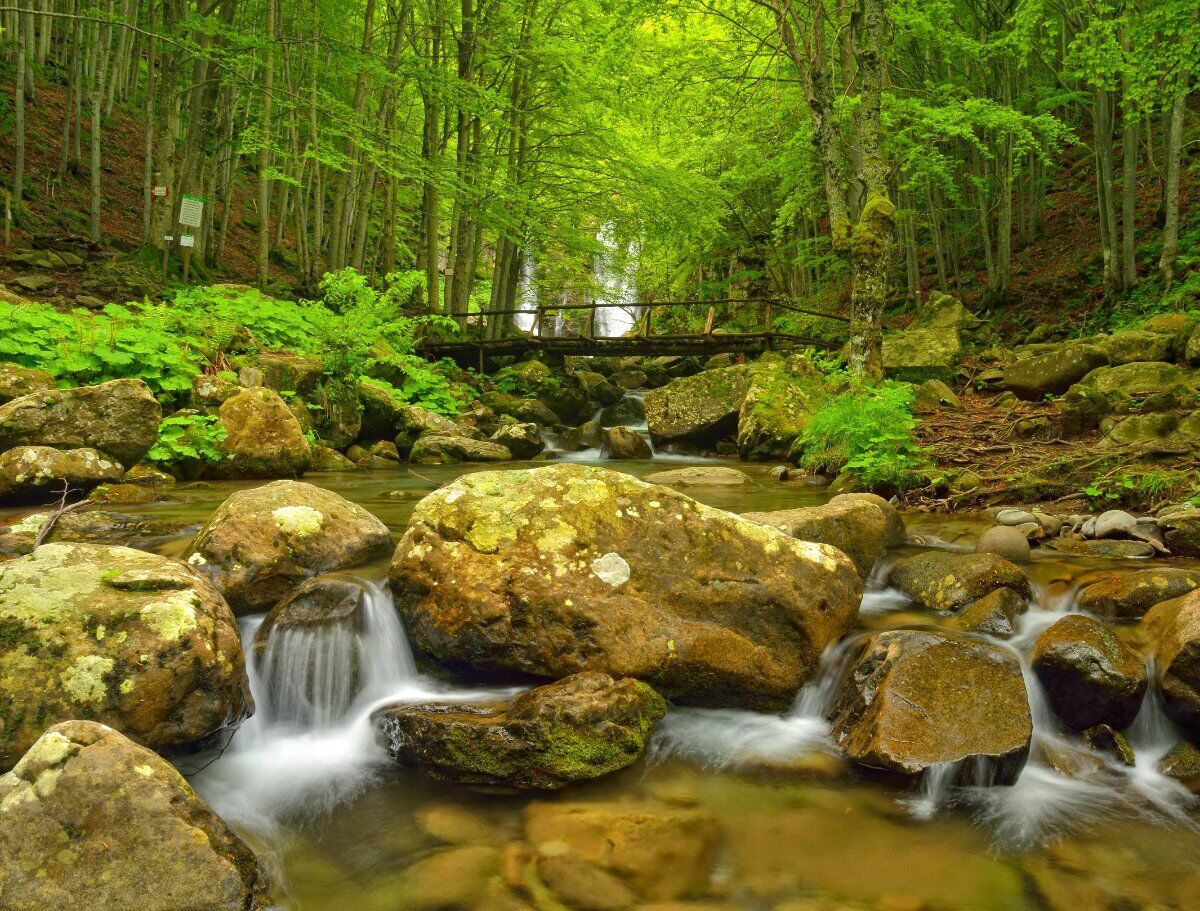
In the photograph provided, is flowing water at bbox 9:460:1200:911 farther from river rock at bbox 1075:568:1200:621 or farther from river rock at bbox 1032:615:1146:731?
river rock at bbox 1075:568:1200:621

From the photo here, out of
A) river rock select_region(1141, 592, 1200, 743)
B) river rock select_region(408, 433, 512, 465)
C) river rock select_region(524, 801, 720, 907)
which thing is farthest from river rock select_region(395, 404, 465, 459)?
river rock select_region(1141, 592, 1200, 743)

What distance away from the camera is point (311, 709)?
3.61m

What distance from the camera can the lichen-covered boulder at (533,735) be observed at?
9.90 ft

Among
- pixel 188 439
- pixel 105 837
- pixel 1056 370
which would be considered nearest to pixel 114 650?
pixel 105 837

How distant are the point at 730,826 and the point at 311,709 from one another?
2101mm

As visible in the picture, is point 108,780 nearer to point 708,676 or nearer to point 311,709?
point 311,709

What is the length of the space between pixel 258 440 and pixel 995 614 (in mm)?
7520

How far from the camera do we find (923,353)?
13422 mm

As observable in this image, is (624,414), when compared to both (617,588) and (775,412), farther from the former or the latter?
(617,588)

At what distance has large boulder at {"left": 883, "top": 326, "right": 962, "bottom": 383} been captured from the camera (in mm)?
12500

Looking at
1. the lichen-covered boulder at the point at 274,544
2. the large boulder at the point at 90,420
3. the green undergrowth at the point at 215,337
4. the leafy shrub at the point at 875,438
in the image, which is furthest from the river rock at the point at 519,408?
the lichen-covered boulder at the point at 274,544

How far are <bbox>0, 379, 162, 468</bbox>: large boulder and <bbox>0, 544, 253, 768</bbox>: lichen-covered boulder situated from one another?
4431 mm

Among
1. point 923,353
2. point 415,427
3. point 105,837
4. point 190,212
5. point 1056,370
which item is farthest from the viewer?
point 923,353

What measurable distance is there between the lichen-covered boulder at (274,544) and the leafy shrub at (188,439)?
3.77 metres
